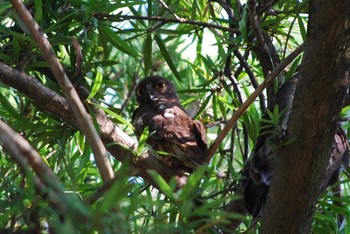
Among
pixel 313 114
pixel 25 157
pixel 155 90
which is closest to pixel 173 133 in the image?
pixel 155 90

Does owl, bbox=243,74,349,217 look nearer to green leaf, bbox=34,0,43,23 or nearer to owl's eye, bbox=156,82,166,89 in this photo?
green leaf, bbox=34,0,43,23

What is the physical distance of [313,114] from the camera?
1818 mm

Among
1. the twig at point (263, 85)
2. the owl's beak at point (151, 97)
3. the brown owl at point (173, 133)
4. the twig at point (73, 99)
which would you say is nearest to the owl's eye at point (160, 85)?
the owl's beak at point (151, 97)

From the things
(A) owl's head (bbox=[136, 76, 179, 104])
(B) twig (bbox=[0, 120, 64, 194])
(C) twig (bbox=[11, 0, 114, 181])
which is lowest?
(B) twig (bbox=[0, 120, 64, 194])

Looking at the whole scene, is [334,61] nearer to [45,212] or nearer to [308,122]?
[308,122]

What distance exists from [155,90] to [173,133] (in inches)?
29.7

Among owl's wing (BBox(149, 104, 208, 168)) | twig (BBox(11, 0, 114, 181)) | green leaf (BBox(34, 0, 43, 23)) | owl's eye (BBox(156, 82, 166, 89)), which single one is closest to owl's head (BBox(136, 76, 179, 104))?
owl's eye (BBox(156, 82, 166, 89))

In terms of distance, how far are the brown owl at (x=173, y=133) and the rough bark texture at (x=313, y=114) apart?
0.63 meters

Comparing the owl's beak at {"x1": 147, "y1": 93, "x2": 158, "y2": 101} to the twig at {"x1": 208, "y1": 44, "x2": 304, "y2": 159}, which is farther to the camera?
the owl's beak at {"x1": 147, "y1": 93, "x2": 158, "y2": 101}

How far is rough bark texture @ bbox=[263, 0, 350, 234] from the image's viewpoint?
1.79m

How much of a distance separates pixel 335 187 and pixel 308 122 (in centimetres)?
88

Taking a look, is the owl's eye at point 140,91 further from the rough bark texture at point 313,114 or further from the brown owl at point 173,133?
the rough bark texture at point 313,114

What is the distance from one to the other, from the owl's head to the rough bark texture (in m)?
1.57

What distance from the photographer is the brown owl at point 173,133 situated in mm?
2645
